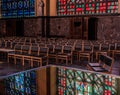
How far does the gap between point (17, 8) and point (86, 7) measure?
8050 mm

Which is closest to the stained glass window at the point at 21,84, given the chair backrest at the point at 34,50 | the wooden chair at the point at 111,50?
the chair backrest at the point at 34,50

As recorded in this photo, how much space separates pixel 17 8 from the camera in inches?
866

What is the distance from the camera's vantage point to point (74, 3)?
17984 millimetres

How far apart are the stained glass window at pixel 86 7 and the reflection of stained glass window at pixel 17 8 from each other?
3.33 m

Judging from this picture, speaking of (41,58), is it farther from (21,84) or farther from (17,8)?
(17,8)

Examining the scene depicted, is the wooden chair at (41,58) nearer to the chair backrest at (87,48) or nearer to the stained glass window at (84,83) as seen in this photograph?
the chair backrest at (87,48)

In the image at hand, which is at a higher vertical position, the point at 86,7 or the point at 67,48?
the point at 86,7

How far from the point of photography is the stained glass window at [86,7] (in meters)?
16.0

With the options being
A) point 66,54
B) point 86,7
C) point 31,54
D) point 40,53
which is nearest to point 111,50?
point 66,54

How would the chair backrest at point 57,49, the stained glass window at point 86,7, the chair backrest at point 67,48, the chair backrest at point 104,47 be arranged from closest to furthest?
the chair backrest at point 67,48, the chair backrest at point 57,49, the chair backrest at point 104,47, the stained glass window at point 86,7

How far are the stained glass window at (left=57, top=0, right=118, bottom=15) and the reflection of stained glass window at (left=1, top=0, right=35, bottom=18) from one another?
10.9 ft

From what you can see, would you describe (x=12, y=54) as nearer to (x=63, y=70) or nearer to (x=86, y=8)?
(x=63, y=70)

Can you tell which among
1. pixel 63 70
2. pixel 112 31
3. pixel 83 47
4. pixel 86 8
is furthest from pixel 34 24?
pixel 63 70

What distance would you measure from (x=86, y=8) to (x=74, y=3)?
1295 mm
